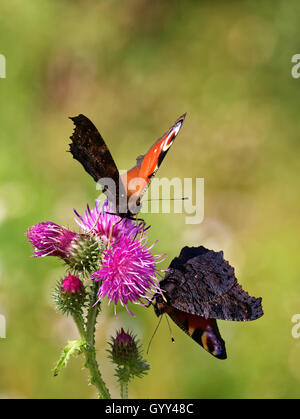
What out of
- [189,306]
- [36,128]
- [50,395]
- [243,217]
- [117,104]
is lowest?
[50,395]

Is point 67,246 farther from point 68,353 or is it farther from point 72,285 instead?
point 68,353

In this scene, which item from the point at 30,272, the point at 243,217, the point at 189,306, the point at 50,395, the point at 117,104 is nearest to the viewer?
the point at 189,306

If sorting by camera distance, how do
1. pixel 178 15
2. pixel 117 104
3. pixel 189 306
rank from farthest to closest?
pixel 178 15, pixel 117 104, pixel 189 306

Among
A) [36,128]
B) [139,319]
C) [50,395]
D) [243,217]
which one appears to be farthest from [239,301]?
[36,128]

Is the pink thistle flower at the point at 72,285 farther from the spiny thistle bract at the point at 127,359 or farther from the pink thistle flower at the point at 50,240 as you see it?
the spiny thistle bract at the point at 127,359

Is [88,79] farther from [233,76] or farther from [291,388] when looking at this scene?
[291,388]

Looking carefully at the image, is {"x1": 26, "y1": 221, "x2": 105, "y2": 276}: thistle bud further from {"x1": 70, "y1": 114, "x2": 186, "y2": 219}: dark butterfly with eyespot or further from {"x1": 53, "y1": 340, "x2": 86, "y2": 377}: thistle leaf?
{"x1": 53, "y1": 340, "x2": 86, "y2": 377}: thistle leaf
